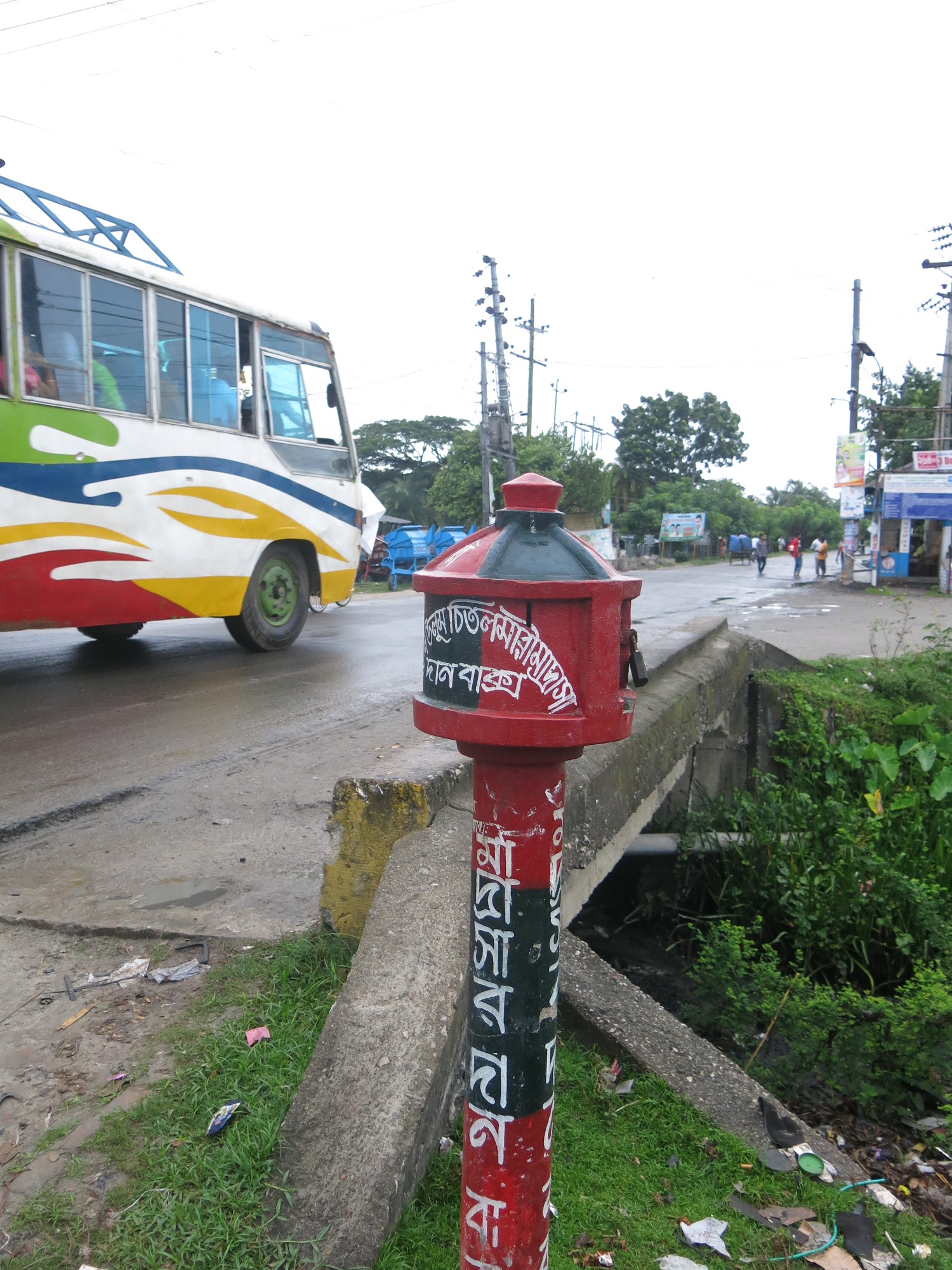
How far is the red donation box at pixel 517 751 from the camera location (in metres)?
1.42

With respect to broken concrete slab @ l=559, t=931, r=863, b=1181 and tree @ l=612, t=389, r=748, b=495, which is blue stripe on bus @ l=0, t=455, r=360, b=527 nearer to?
broken concrete slab @ l=559, t=931, r=863, b=1181

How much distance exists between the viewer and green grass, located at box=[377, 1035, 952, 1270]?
194 centimetres

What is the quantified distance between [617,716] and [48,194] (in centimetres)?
654

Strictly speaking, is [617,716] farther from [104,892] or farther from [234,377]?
[234,377]

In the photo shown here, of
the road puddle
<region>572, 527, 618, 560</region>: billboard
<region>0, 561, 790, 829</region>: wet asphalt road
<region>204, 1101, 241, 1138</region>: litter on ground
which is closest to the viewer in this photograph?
<region>204, 1101, 241, 1138</region>: litter on ground

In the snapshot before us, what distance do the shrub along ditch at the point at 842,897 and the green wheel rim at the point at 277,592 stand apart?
13.3 ft

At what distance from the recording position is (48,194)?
637cm

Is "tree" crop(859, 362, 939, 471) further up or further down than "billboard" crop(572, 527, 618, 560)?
further up

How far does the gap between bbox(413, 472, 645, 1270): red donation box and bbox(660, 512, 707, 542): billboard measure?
4504 cm

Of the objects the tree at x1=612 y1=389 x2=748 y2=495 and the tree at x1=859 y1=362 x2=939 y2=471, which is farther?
the tree at x1=612 y1=389 x2=748 y2=495

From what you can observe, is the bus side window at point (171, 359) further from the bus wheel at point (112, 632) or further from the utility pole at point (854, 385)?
the utility pole at point (854, 385)

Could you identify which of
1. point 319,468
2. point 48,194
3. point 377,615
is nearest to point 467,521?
point 377,615

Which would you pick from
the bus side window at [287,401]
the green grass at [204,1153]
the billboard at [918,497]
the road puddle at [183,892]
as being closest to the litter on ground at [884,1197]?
the green grass at [204,1153]

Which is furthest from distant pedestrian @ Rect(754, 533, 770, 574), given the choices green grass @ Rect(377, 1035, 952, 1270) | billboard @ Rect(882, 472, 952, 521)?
green grass @ Rect(377, 1035, 952, 1270)
